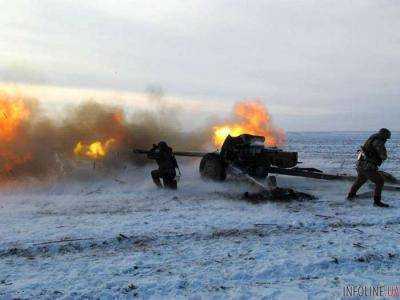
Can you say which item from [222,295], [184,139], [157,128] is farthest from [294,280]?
[184,139]

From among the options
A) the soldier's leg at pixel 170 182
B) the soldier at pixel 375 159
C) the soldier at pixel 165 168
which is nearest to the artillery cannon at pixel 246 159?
the soldier at pixel 165 168

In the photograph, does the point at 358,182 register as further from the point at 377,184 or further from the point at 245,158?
the point at 245,158

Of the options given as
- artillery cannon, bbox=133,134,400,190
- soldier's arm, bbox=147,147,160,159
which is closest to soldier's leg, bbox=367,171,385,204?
artillery cannon, bbox=133,134,400,190

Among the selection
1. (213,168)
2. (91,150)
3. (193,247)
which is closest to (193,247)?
(193,247)

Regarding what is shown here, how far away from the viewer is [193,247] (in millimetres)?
7703

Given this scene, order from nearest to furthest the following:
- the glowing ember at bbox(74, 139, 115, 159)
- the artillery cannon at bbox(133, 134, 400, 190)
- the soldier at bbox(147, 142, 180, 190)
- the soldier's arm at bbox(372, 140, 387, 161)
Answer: the soldier's arm at bbox(372, 140, 387, 161) < the soldier at bbox(147, 142, 180, 190) < the artillery cannon at bbox(133, 134, 400, 190) < the glowing ember at bbox(74, 139, 115, 159)

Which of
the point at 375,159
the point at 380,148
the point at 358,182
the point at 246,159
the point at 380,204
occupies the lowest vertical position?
the point at 380,204

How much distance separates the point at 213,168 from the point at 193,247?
840 centimetres

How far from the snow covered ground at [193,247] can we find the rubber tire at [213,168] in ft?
10.3

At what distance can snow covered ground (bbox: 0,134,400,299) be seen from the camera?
5.97 m

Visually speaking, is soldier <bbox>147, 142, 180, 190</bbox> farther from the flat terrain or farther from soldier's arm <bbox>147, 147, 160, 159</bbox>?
the flat terrain

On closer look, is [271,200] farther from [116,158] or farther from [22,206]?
[116,158]

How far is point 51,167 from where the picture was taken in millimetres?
16703

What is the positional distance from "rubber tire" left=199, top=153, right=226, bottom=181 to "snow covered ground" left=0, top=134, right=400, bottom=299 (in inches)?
123
